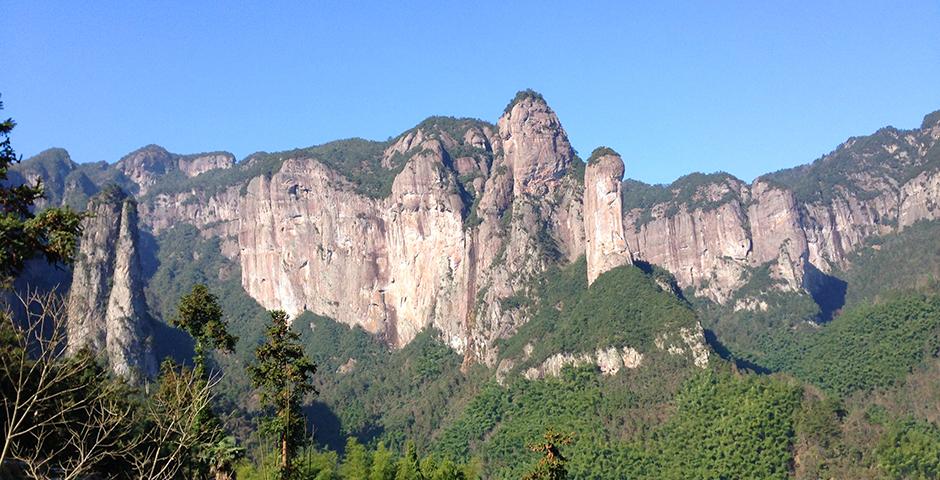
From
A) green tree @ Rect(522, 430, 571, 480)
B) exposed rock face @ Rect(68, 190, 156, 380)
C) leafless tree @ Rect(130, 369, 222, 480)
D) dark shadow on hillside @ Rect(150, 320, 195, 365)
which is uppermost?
exposed rock face @ Rect(68, 190, 156, 380)

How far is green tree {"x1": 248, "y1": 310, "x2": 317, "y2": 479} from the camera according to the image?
1403 inches

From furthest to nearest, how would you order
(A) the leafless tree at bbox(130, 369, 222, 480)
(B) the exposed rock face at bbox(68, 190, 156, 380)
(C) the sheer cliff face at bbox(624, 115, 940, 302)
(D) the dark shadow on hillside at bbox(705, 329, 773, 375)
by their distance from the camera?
(C) the sheer cliff face at bbox(624, 115, 940, 302), (D) the dark shadow on hillside at bbox(705, 329, 773, 375), (B) the exposed rock face at bbox(68, 190, 156, 380), (A) the leafless tree at bbox(130, 369, 222, 480)

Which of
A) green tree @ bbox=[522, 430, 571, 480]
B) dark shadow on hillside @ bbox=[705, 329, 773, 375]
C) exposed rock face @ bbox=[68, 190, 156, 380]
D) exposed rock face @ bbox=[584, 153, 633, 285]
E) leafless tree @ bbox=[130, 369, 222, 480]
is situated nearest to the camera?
leafless tree @ bbox=[130, 369, 222, 480]

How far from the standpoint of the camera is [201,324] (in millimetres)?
38281

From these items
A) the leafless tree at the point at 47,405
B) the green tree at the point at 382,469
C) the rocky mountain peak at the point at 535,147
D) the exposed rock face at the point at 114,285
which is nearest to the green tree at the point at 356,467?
the green tree at the point at 382,469

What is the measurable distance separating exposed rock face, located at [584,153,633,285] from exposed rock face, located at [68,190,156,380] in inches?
2450

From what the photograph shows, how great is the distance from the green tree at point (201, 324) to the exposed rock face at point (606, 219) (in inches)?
3590

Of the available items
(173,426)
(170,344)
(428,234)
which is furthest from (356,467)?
(428,234)

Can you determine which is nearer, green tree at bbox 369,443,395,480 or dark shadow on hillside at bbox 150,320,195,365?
green tree at bbox 369,443,395,480

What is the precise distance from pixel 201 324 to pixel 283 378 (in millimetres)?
5327

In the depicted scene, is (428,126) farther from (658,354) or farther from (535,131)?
(658,354)

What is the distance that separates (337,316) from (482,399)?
169ft

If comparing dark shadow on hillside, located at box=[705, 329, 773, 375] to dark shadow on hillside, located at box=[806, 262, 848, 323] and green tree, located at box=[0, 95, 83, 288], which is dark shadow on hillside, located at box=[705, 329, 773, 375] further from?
green tree, located at box=[0, 95, 83, 288]

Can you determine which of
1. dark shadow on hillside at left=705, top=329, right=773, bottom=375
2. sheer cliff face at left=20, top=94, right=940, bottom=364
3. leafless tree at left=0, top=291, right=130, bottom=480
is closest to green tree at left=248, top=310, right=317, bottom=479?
leafless tree at left=0, top=291, right=130, bottom=480
